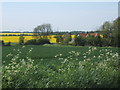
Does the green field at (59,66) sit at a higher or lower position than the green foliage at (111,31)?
lower

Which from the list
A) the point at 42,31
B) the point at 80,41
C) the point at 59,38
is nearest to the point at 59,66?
the point at 59,38

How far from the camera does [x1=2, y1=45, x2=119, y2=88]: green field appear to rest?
16.4 ft

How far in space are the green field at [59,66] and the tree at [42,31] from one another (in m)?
0.23

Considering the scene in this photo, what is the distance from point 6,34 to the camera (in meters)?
5.05

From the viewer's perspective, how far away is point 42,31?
511cm

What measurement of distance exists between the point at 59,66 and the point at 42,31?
2.50 ft

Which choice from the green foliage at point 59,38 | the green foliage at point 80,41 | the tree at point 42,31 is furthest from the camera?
the green foliage at point 80,41

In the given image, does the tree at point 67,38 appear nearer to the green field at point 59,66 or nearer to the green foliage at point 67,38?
the green foliage at point 67,38

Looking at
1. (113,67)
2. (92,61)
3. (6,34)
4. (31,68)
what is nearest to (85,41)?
(92,61)

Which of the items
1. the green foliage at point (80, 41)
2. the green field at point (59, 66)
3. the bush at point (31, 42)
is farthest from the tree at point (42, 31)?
the green foliage at point (80, 41)

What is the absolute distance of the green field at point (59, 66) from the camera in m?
4.99

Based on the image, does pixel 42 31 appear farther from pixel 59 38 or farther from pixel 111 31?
pixel 111 31

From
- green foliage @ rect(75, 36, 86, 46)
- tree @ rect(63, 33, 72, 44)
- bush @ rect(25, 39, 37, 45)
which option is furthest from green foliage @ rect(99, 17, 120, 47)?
bush @ rect(25, 39, 37, 45)

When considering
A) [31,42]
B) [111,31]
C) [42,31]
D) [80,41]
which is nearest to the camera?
[42,31]
